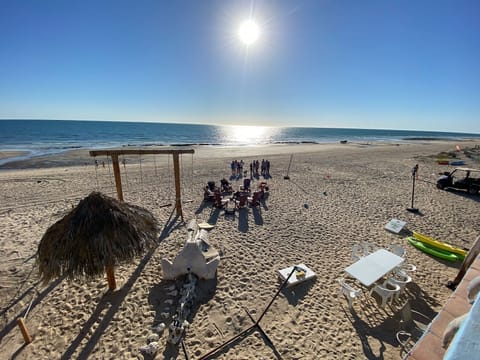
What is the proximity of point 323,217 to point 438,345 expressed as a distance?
7.59 m

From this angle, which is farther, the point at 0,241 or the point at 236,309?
the point at 0,241

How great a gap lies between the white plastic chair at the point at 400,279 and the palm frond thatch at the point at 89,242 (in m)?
5.43

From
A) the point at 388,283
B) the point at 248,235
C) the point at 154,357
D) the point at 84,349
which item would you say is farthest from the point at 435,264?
the point at 84,349

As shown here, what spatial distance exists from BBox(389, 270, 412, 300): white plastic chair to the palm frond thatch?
5426 millimetres

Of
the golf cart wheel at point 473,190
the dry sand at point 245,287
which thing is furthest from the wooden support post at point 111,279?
the golf cart wheel at point 473,190

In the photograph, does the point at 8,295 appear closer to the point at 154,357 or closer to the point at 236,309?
the point at 154,357

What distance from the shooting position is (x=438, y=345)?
60.4 inches

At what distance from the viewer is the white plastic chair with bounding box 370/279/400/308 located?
440cm

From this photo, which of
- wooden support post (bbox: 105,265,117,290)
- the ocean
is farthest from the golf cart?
the ocean

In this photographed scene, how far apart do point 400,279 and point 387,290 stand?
2.85 feet

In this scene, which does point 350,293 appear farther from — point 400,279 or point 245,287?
point 245,287

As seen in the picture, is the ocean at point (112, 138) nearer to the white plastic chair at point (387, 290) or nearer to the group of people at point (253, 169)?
the group of people at point (253, 169)

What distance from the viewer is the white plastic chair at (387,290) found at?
440 centimetres

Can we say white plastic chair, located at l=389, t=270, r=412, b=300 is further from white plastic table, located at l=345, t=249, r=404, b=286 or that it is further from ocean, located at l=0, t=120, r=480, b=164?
ocean, located at l=0, t=120, r=480, b=164
